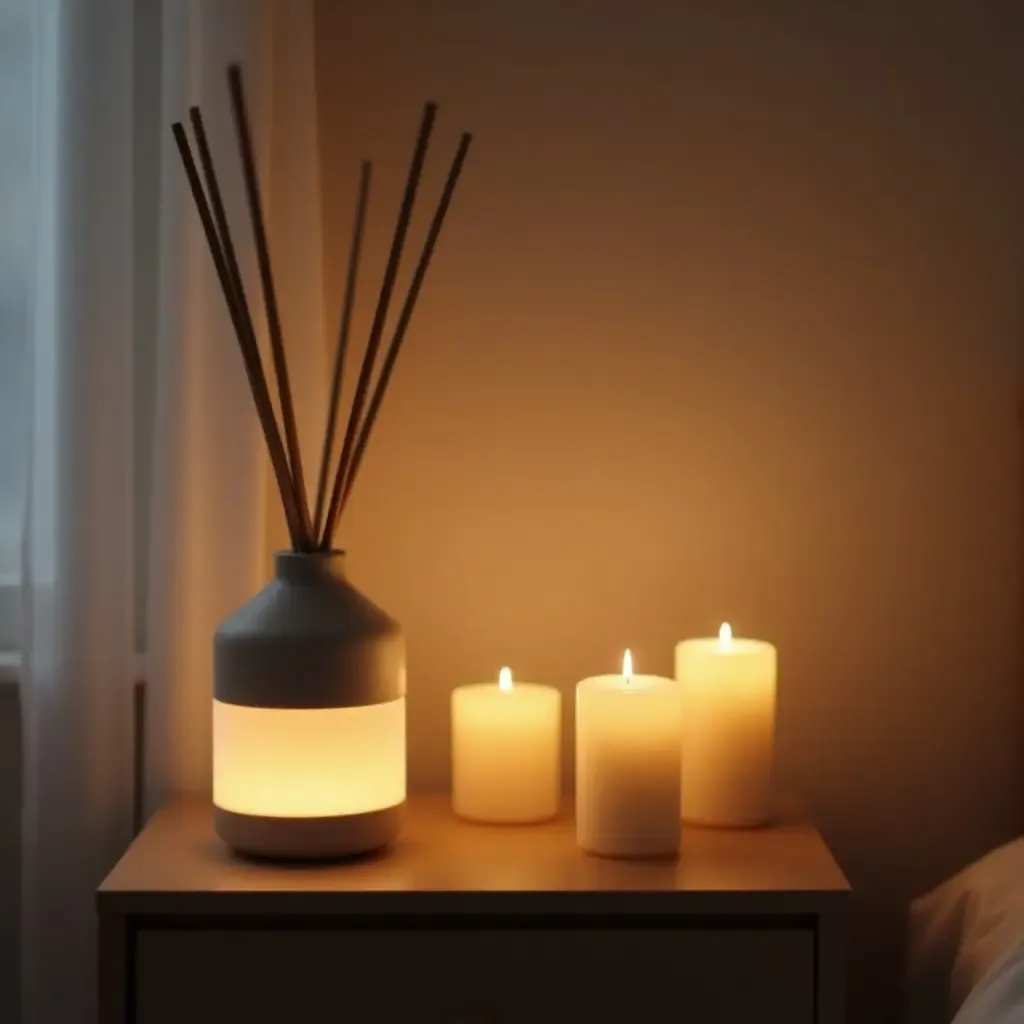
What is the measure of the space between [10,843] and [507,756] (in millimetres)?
546

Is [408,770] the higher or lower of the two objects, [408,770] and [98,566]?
the lower

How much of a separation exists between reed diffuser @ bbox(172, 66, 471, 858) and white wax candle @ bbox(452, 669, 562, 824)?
0.11 meters

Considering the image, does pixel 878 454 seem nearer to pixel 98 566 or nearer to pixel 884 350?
pixel 884 350

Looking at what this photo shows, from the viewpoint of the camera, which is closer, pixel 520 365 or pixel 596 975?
pixel 596 975

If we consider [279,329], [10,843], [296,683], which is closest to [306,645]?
[296,683]

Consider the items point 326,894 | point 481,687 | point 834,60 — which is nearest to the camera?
point 326,894

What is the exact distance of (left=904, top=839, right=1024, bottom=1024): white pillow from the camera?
4.12 ft

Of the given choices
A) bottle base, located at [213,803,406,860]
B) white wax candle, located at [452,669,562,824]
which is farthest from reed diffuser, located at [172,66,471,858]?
white wax candle, located at [452,669,562,824]

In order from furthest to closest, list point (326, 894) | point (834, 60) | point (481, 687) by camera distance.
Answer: point (834, 60) → point (481, 687) → point (326, 894)

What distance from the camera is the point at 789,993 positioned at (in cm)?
120

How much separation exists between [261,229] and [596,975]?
63 cm

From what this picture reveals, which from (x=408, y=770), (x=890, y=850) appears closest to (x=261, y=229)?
(x=408, y=770)

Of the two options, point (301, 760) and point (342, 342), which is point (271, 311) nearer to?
point (342, 342)

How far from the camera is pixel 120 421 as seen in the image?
145 cm
